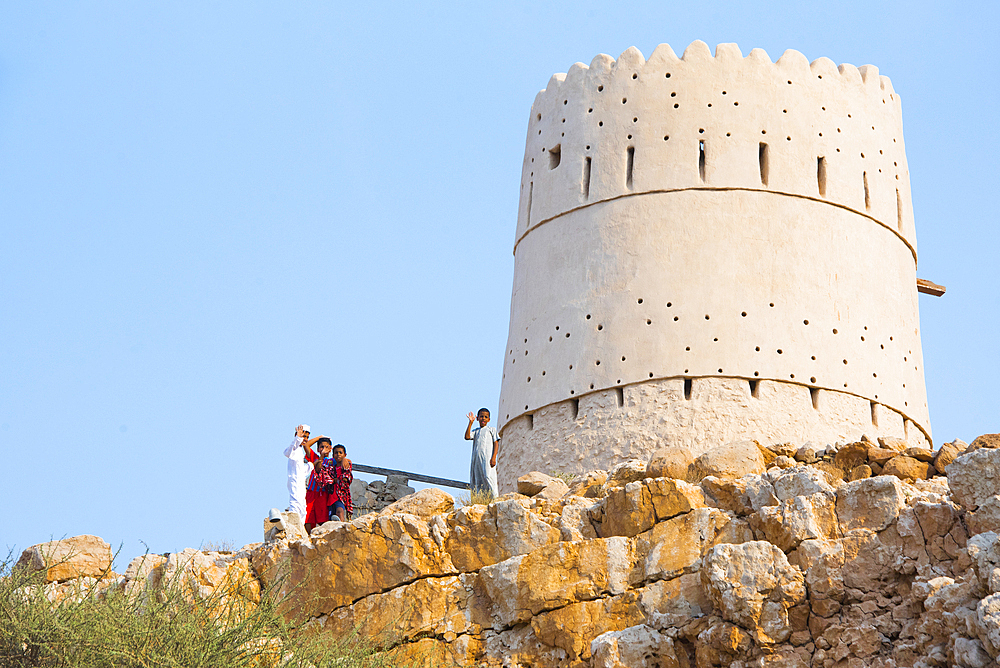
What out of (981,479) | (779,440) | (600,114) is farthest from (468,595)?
(600,114)

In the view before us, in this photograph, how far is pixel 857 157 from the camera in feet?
55.4

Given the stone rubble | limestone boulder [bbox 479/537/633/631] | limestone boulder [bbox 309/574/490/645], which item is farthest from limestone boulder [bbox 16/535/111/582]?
limestone boulder [bbox 479/537/633/631]

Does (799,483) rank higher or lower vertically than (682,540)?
higher

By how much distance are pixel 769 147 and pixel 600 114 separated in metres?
2.04

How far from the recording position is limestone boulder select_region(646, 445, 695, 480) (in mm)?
13859

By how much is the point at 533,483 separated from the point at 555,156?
4.77m

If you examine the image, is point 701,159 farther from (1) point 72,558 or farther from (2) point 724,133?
(1) point 72,558

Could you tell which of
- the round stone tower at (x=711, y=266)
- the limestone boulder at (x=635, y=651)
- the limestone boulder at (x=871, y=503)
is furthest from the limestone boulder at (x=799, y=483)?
the round stone tower at (x=711, y=266)

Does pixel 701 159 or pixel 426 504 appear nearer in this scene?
pixel 426 504

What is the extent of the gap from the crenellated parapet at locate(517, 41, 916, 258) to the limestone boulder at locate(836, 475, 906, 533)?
200 inches

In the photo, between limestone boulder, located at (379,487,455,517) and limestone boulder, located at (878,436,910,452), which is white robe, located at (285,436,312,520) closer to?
limestone boulder, located at (379,487,455,517)

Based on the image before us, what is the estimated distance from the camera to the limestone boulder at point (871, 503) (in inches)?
468

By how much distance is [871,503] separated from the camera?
12016 mm

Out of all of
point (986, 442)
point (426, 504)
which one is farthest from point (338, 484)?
point (986, 442)
